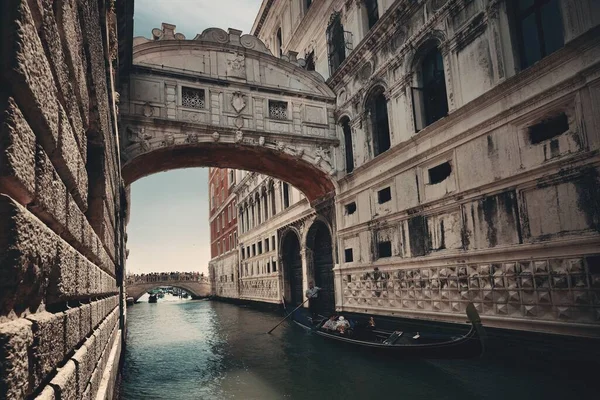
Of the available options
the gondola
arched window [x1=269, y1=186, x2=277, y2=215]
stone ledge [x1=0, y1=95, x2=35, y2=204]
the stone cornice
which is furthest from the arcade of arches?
the stone cornice

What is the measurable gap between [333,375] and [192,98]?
7.63 meters

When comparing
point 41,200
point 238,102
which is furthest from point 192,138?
point 41,200

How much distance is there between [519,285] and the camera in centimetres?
658

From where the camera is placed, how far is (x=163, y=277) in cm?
3241

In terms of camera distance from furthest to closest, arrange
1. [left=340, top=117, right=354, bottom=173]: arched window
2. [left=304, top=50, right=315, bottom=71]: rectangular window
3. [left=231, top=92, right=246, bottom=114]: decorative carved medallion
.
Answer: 1. [left=304, top=50, right=315, bottom=71]: rectangular window
2. [left=340, top=117, right=354, bottom=173]: arched window
3. [left=231, top=92, right=246, bottom=114]: decorative carved medallion

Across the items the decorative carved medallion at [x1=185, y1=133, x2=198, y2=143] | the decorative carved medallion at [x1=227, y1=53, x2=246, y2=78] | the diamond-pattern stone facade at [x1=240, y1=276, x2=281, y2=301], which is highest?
the decorative carved medallion at [x1=227, y1=53, x2=246, y2=78]

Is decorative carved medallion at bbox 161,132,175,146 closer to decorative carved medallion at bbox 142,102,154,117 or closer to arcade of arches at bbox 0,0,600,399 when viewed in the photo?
arcade of arches at bbox 0,0,600,399

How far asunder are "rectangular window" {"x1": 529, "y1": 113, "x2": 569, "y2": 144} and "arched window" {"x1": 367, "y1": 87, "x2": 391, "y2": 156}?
4.37 meters

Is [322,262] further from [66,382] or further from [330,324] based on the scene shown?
[66,382]

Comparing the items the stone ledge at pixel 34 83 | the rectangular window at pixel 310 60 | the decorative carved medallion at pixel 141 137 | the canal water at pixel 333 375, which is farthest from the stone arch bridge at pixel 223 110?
the stone ledge at pixel 34 83

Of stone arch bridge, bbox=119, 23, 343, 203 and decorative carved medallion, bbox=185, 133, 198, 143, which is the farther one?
decorative carved medallion, bbox=185, 133, 198, 143

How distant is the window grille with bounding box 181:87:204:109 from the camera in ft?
35.7

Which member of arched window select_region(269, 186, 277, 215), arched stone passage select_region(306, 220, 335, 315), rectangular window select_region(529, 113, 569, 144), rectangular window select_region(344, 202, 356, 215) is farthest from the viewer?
arched window select_region(269, 186, 277, 215)

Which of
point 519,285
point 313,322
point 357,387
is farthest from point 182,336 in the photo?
point 519,285
